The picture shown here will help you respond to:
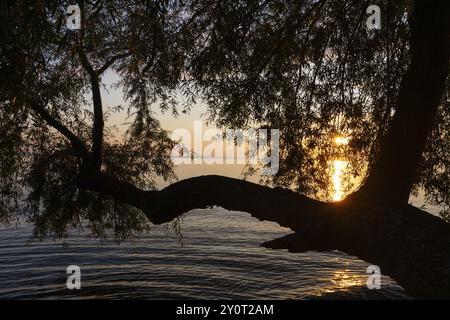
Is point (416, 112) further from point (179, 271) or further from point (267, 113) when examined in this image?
point (179, 271)

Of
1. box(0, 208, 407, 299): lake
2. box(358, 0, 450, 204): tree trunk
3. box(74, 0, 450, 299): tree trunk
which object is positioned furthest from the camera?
box(0, 208, 407, 299): lake

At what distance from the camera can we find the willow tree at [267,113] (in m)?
6.02

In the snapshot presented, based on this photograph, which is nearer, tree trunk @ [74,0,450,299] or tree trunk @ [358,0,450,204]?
tree trunk @ [74,0,450,299]

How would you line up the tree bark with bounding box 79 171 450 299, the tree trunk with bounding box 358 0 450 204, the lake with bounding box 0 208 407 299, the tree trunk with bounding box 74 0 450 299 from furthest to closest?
the lake with bounding box 0 208 407 299
the tree trunk with bounding box 358 0 450 204
the tree trunk with bounding box 74 0 450 299
the tree bark with bounding box 79 171 450 299

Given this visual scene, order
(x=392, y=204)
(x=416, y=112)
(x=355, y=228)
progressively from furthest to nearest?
(x=416, y=112), (x=392, y=204), (x=355, y=228)

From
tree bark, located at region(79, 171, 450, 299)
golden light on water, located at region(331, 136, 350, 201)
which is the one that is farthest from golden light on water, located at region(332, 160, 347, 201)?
tree bark, located at region(79, 171, 450, 299)

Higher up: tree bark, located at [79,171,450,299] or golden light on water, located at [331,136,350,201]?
golden light on water, located at [331,136,350,201]

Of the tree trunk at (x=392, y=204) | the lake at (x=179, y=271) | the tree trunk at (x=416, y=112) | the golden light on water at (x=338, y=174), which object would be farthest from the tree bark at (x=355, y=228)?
the lake at (x=179, y=271)

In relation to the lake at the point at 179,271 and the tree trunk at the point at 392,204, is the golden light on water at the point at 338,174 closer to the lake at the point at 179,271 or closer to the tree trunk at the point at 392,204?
the tree trunk at the point at 392,204

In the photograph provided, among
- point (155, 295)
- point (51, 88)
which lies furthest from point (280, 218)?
point (155, 295)

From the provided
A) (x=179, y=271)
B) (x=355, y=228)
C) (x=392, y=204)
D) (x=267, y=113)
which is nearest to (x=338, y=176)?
(x=267, y=113)

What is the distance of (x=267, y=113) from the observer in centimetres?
1170

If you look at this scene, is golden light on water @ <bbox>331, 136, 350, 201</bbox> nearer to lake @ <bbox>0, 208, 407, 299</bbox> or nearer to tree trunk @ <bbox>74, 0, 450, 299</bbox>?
tree trunk @ <bbox>74, 0, 450, 299</bbox>

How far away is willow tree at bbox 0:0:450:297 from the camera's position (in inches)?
237
